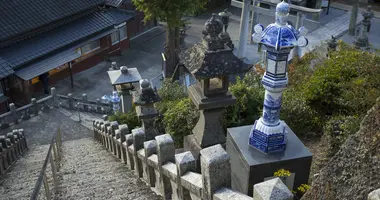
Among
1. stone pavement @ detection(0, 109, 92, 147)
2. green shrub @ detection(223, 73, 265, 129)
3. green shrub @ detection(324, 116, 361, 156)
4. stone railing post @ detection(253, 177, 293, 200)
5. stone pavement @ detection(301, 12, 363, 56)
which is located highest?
stone railing post @ detection(253, 177, 293, 200)

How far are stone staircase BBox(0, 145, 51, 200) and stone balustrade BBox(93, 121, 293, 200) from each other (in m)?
2.32

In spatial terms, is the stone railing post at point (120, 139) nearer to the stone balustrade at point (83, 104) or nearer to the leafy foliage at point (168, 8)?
the stone balustrade at point (83, 104)

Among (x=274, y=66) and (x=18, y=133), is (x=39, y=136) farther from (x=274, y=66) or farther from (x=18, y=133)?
(x=274, y=66)

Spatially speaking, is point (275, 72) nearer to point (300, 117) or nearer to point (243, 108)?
point (243, 108)

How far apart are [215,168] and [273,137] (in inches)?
90.7

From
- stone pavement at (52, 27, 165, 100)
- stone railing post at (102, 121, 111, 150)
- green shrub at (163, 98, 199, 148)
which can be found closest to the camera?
green shrub at (163, 98, 199, 148)

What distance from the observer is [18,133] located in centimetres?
1692

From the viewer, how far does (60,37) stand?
84.4 ft

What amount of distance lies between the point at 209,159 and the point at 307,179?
3.04 metres

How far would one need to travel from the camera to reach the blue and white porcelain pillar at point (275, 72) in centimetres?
708

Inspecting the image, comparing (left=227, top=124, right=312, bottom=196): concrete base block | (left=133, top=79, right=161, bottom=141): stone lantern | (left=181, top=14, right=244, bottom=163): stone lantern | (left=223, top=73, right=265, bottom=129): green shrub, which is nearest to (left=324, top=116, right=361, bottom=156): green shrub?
(left=227, top=124, right=312, bottom=196): concrete base block

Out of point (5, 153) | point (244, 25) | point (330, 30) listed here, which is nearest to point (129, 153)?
point (5, 153)

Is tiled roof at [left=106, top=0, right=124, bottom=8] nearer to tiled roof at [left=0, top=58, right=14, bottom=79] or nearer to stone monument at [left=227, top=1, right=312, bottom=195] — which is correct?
tiled roof at [left=0, top=58, right=14, bottom=79]

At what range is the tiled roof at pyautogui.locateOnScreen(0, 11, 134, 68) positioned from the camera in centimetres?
2355
